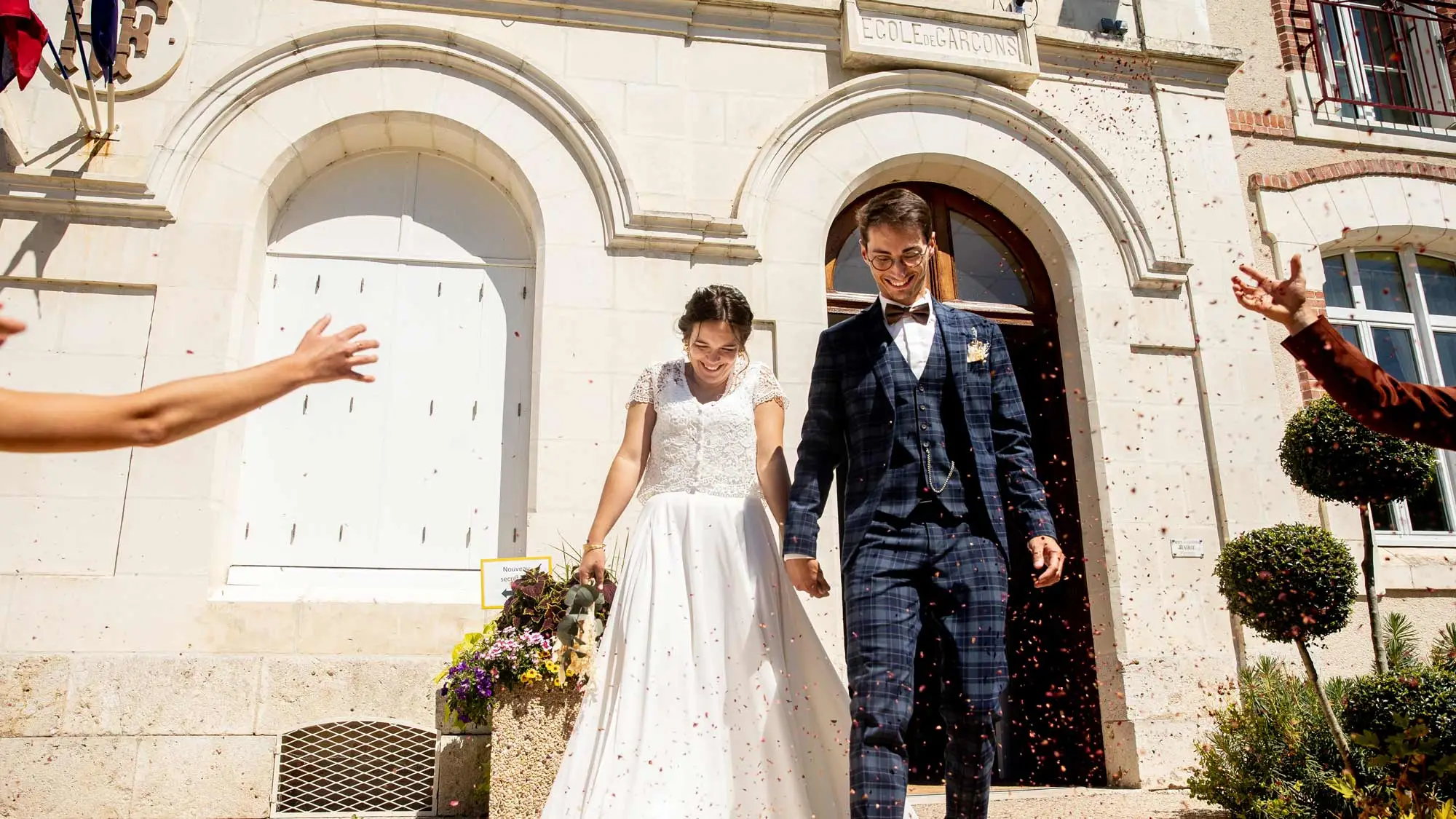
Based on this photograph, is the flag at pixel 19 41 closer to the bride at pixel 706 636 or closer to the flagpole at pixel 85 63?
the flagpole at pixel 85 63

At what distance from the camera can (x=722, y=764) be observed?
3398mm

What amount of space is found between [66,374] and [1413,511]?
898cm

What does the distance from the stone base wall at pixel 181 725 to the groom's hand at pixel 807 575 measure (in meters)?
2.58

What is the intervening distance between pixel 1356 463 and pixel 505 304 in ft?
16.5

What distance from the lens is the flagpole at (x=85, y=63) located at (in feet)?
18.4

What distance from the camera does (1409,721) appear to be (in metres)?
4.03

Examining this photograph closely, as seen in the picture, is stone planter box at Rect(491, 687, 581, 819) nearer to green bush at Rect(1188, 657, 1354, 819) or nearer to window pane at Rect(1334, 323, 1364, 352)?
green bush at Rect(1188, 657, 1354, 819)

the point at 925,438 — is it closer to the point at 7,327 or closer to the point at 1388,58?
the point at 7,327

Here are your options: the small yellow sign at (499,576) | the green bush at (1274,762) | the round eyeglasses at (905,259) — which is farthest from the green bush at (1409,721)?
the small yellow sign at (499,576)

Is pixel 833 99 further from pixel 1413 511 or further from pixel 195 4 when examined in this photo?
pixel 1413 511

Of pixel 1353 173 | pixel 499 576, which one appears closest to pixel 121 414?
pixel 499 576

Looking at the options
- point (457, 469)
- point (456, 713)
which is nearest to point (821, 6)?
point (457, 469)

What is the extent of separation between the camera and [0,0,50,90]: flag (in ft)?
17.0

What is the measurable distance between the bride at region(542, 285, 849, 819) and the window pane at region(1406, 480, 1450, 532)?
19.2 feet
